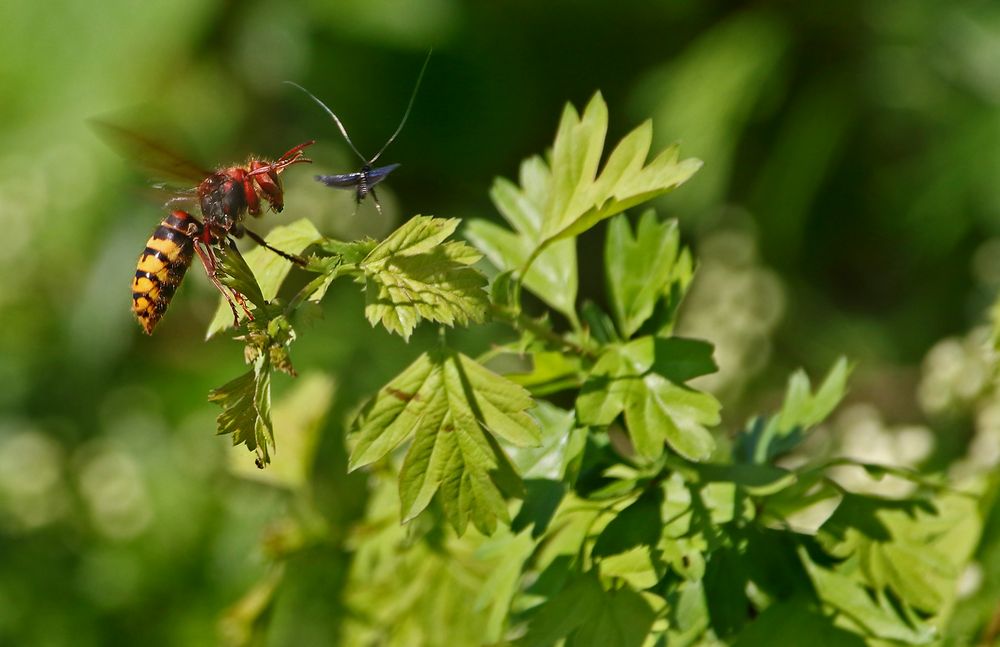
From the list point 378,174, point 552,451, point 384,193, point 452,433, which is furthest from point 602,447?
point 384,193

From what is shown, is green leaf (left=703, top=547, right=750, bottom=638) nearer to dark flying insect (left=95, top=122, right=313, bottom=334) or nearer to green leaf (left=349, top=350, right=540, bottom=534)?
green leaf (left=349, top=350, right=540, bottom=534)

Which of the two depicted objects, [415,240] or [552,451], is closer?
[415,240]

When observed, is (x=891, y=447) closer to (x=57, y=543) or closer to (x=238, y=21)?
(x=57, y=543)

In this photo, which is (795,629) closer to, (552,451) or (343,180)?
(552,451)

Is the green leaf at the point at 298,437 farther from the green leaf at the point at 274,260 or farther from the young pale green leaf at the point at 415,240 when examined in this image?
the young pale green leaf at the point at 415,240

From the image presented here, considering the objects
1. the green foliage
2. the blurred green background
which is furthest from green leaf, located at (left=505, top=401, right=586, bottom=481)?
the blurred green background

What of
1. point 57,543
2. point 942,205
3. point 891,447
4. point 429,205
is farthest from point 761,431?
point 429,205
